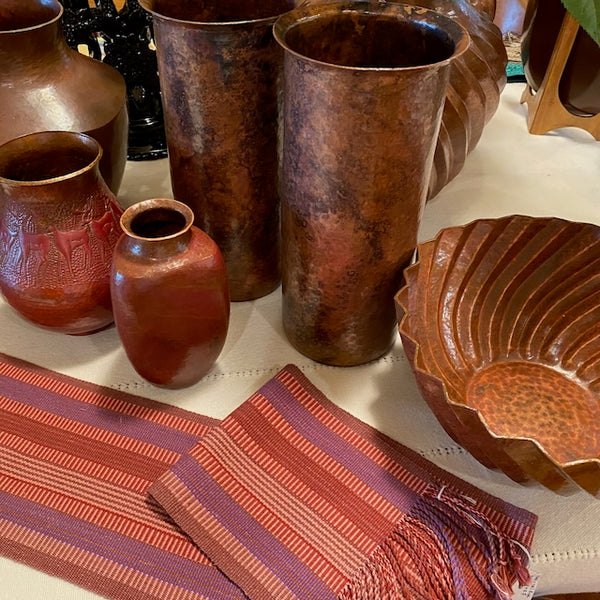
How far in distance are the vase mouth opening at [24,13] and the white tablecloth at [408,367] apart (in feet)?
0.80

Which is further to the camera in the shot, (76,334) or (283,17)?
(76,334)

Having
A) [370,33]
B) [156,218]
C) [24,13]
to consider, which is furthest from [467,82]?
[24,13]

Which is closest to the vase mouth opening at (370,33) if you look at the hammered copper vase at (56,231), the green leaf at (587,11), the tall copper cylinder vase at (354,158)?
the tall copper cylinder vase at (354,158)

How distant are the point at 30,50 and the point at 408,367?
535mm

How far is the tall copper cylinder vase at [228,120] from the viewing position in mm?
597

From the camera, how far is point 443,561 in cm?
53

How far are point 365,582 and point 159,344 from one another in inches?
10.7

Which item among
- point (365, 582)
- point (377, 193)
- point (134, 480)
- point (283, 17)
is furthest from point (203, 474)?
point (283, 17)

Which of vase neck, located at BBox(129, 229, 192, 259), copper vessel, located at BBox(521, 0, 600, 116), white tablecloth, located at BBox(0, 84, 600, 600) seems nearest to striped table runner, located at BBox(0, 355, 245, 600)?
white tablecloth, located at BBox(0, 84, 600, 600)

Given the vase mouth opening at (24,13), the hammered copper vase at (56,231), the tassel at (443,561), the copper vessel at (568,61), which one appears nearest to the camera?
the tassel at (443,561)

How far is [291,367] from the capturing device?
67cm

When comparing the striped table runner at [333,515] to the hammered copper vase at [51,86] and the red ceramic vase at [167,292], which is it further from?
the hammered copper vase at [51,86]

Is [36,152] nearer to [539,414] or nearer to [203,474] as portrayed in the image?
[203,474]

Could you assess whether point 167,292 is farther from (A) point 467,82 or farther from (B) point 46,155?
(A) point 467,82
